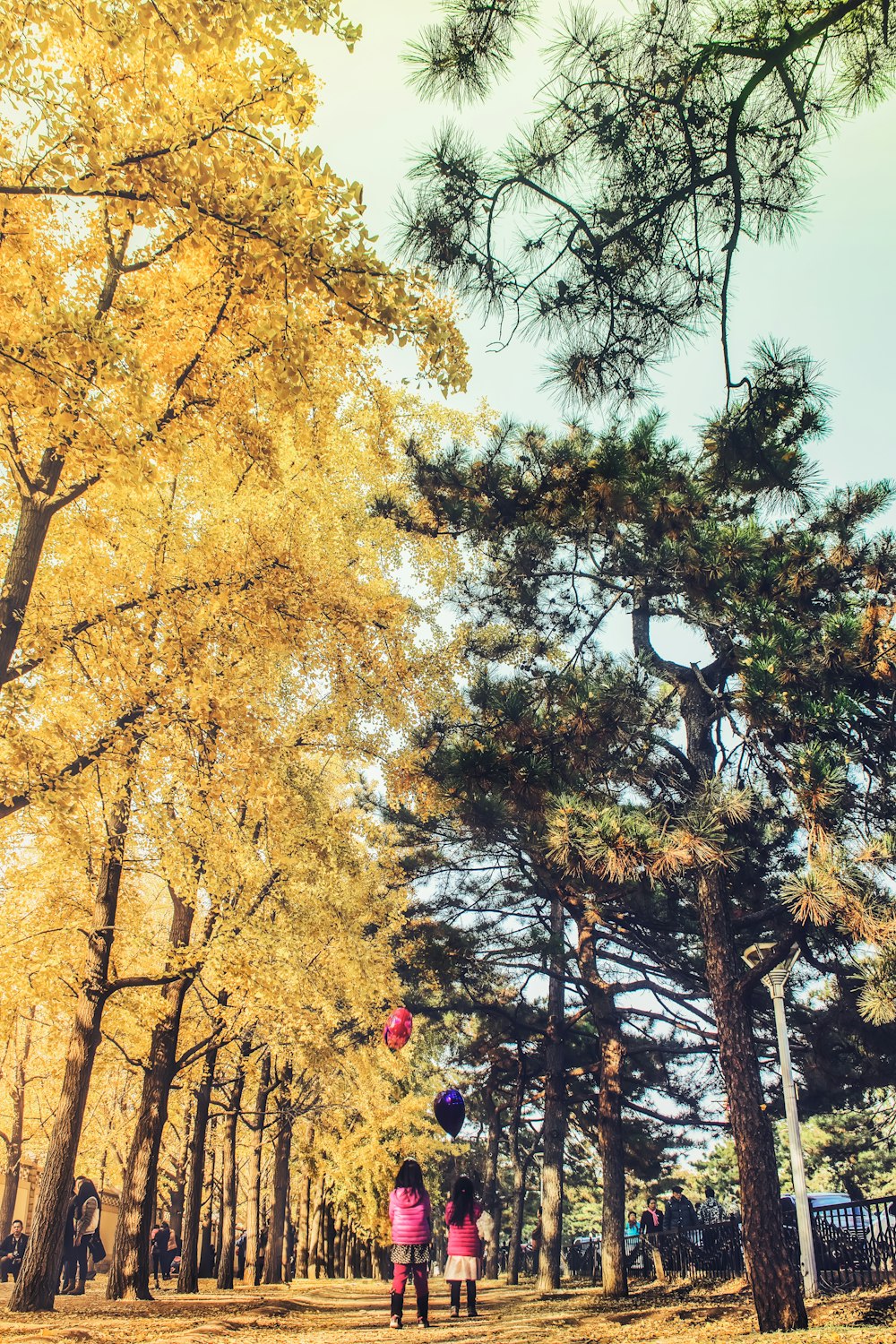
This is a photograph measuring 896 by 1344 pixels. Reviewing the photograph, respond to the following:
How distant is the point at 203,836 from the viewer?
974 cm

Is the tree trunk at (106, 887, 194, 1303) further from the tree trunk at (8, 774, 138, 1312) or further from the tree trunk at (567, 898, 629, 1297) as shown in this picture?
the tree trunk at (567, 898, 629, 1297)

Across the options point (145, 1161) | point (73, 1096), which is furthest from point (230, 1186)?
point (73, 1096)

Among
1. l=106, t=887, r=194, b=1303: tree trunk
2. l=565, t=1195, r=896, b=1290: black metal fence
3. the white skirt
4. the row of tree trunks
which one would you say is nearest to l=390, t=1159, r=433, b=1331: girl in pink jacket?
the white skirt

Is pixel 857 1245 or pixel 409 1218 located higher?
pixel 409 1218

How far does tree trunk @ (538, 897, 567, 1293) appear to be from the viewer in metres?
17.2

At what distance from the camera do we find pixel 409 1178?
9.20m

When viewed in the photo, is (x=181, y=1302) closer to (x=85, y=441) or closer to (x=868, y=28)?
(x=85, y=441)

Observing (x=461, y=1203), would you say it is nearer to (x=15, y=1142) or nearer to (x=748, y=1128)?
(x=748, y=1128)

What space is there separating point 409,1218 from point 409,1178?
0.37 m

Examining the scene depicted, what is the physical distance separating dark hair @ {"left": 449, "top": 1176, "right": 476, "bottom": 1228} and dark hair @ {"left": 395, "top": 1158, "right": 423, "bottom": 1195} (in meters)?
1.13

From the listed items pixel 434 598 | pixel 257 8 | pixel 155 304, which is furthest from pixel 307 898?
pixel 257 8

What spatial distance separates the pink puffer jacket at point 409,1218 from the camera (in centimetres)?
876

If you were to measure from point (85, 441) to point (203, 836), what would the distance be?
214 inches

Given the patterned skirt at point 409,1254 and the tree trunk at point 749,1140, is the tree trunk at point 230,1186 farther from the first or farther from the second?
the tree trunk at point 749,1140
